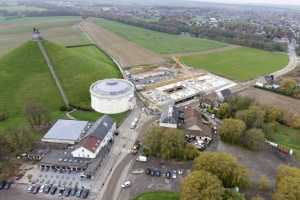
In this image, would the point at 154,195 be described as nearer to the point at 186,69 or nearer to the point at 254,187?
the point at 254,187

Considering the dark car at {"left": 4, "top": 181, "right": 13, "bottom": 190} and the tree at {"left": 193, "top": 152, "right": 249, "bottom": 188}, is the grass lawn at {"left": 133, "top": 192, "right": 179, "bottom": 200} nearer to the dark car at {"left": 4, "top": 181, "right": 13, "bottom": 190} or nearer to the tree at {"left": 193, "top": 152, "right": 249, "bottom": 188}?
the tree at {"left": 193, "top": 152, "right": 249, "bottom": 188}

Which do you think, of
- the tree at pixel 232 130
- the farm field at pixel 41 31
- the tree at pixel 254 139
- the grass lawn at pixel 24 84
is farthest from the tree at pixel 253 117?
the farm field at pixel 41 31

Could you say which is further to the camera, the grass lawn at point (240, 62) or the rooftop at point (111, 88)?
the grass lawn at point (240, 62)

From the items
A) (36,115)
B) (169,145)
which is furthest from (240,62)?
(36,115)

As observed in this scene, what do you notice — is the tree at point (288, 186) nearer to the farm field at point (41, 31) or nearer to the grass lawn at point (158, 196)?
the grass lawn at point (158, 196)

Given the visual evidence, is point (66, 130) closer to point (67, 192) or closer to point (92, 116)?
point (92, 116)

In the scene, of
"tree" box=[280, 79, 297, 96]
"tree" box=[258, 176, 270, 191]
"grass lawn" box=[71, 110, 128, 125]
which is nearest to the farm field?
"grass lawn" box=[71, 110, 128, 125]
